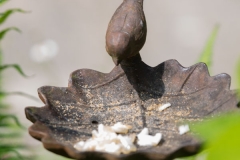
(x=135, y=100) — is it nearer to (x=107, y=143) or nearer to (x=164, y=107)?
(x=164, y=107)

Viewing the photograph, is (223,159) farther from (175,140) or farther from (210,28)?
(210,28)

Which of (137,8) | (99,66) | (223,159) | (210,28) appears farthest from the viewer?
(210,28)

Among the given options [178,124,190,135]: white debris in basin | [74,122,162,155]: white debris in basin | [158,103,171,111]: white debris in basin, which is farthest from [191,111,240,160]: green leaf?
[158,103,171,111]: white debris in basin

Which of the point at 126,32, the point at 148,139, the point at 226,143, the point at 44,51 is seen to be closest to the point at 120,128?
the point at 148,139

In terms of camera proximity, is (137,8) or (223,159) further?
(137,8)

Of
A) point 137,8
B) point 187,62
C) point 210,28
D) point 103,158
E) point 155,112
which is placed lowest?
point 103,158

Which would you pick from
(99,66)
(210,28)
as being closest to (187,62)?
(210,28)
